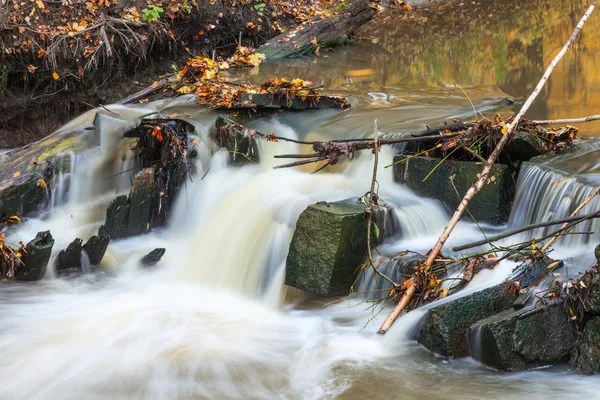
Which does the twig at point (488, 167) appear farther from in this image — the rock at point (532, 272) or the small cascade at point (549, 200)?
the rock at point (532, 272)

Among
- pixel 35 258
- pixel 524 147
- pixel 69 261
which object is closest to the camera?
pixel 524 147

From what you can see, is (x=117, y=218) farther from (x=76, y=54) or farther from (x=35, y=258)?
(x=76, y=54)

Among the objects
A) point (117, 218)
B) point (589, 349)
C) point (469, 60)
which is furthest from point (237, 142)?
point (469, 60)

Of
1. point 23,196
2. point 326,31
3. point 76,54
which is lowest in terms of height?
point 23,196

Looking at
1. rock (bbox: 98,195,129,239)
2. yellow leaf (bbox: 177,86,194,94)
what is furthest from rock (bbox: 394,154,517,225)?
yellow leaf (bbox: 177,86,194,94)

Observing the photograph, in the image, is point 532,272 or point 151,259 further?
point 151,259

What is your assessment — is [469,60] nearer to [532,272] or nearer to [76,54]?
[76,54]

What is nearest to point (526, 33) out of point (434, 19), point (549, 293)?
point (434, 19)

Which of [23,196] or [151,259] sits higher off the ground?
[23,196]

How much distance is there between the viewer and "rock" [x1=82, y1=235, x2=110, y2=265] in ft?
21.4

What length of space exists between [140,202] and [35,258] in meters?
1.23

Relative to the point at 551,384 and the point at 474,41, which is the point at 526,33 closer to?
the point at 474,41

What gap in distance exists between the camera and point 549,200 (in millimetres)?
5562

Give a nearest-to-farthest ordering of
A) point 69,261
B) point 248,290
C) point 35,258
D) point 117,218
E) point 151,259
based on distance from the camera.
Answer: point 248,290 → point 35,258 → point 69,261 → point 151,259 → point 117,218
